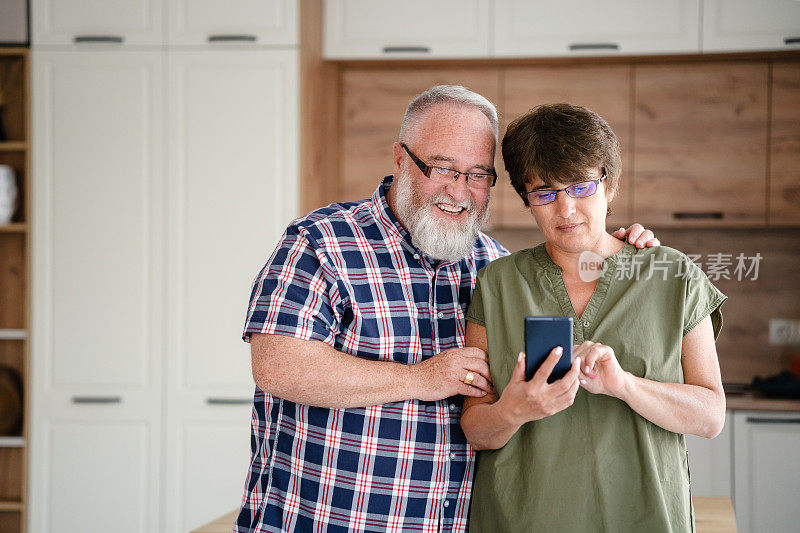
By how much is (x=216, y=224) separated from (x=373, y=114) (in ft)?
2.77

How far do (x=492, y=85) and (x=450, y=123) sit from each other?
1.78 m

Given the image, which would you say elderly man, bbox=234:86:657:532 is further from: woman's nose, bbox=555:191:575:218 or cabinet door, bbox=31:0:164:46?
cabinet door, bbox=31:0:164:46

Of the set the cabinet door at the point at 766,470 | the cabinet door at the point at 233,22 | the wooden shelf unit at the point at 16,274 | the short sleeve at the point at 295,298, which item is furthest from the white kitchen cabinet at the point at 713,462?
the wooden shelf unit at the point at 16,274

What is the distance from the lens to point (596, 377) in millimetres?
1049

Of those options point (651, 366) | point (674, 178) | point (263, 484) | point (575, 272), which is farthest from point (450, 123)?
point (674, 178)

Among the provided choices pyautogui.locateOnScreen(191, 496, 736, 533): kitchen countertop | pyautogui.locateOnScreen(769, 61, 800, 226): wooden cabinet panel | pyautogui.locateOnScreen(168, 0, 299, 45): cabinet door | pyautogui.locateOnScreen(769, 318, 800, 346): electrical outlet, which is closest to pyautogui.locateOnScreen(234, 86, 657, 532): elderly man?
pyautogui.locateOnScreen(191, 496, 736, 533): kitchen countertop

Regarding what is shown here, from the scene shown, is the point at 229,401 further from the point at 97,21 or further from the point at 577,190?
Result: the point at 577,190

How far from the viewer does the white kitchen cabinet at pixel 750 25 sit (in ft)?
9.18

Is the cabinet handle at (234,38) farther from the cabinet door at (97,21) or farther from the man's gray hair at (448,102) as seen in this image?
the man's gray hair at (448,102)

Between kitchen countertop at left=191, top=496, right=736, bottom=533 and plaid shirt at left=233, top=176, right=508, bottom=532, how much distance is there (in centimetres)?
38

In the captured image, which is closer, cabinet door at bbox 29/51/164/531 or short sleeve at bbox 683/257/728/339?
short sleeve at bbox 683/257/728/339

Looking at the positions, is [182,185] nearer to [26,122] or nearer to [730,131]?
[26,122]

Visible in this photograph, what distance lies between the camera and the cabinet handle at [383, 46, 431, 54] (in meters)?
2.95

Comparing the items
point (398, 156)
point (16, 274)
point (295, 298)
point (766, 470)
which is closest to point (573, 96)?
point (766, 470)
